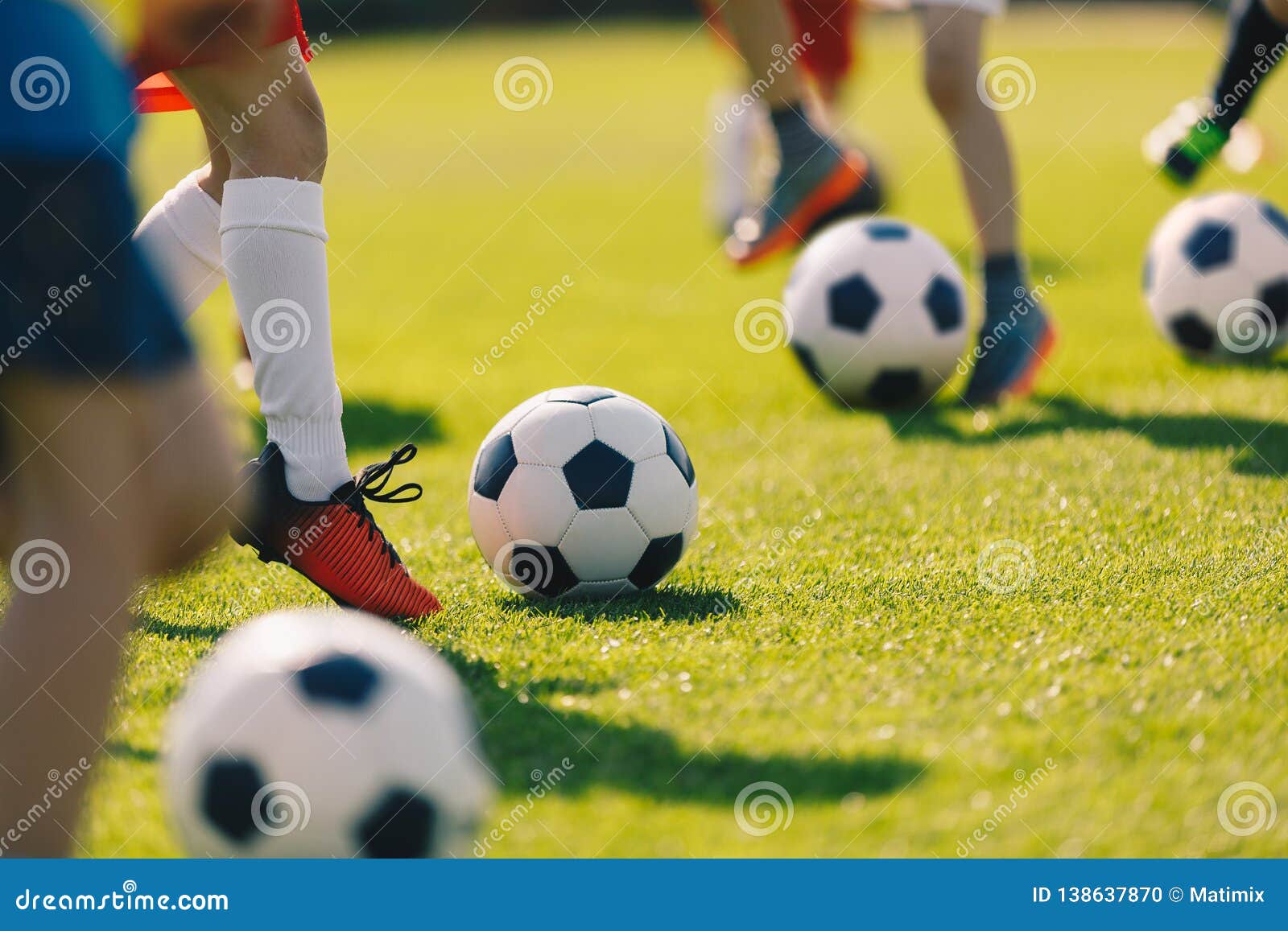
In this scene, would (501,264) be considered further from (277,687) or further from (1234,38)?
(277,687)

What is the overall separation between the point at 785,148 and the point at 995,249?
34.9 inches

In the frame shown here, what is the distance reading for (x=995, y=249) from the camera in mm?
5129

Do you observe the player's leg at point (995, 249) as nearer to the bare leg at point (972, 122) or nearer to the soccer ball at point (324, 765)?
the bare leg at point (972, 122)

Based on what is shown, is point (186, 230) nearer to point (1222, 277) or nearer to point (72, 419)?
point (72, 419)

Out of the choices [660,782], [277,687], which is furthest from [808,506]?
[277,687]

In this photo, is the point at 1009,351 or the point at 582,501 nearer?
the point at 582,501

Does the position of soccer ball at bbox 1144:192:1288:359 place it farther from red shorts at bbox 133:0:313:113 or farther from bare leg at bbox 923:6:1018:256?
red shorts at bbox 133:0:313:113

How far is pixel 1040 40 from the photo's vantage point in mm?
36719

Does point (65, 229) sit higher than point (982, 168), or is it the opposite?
point (65, 229)

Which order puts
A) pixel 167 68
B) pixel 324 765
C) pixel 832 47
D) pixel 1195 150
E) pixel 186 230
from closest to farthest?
pixel 324 765 < pixel 167 68 < pixel 186 230 < pixel 1195 150 < pixel 832 47

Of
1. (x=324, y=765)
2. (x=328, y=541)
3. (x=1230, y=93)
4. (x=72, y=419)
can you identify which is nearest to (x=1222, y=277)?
(x=1230, y=93)

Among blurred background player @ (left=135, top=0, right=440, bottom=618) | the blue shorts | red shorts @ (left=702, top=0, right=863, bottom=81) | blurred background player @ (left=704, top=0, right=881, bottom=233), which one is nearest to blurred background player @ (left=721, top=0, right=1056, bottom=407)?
blurred background player @ (left=135, top=0, right=440, bottom=618)

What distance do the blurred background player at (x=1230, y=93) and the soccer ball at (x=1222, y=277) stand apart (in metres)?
0.18

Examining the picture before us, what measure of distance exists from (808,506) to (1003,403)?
52.8 inches
